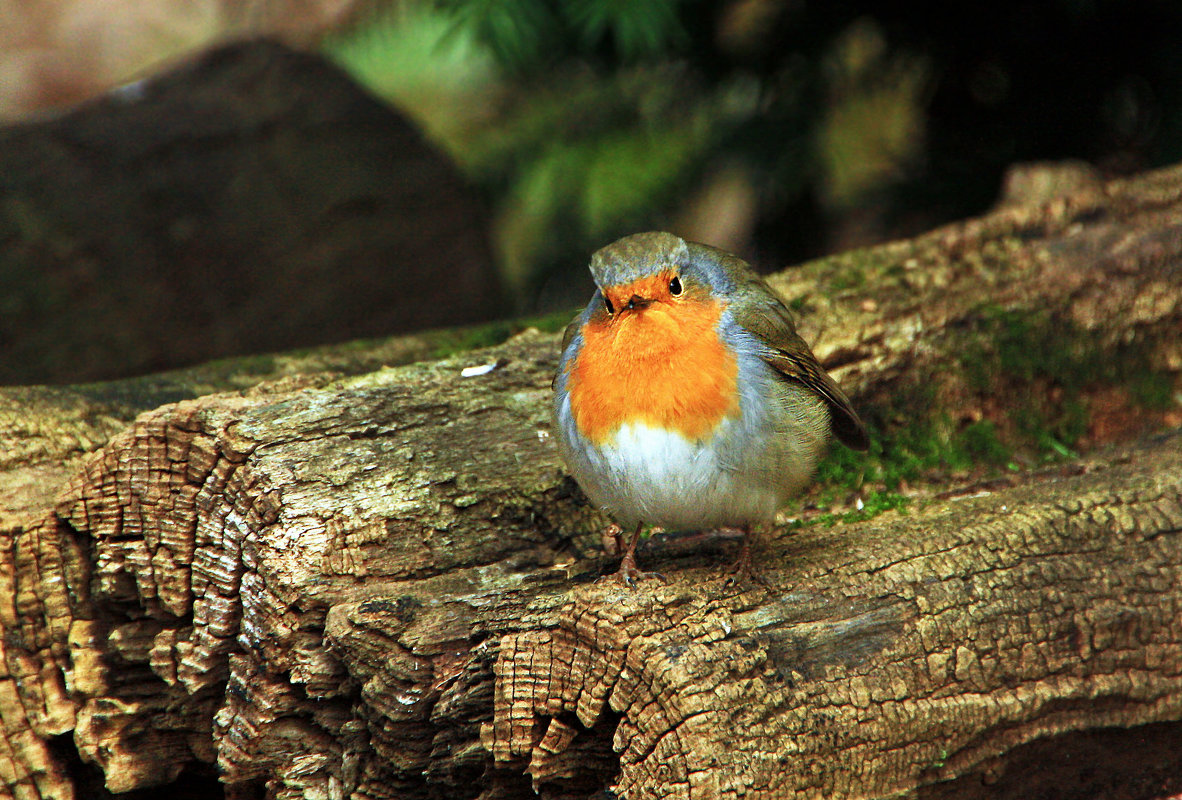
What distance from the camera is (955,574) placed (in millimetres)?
2984

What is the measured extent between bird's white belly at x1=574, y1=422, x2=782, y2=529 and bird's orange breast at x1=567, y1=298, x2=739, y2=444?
3 centimetres

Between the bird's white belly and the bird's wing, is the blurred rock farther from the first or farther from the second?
the bird's white belly

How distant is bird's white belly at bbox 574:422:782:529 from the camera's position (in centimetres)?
288

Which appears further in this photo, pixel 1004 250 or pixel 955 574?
pixel 1004 250

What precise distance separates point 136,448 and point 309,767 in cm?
100

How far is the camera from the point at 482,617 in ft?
9.26

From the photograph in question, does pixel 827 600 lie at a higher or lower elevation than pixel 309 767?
higher

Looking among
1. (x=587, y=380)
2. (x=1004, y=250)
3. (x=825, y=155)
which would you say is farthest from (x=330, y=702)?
(x=825, y=155)

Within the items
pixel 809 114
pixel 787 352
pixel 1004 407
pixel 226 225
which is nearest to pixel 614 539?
pixel 787 352

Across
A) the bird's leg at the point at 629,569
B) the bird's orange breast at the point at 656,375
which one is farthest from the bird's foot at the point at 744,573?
the bird's orange breast at the point at 656,375

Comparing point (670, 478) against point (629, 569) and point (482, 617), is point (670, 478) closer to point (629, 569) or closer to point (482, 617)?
point (629, 569)

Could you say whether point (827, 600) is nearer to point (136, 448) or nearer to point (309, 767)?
point (309, 767)

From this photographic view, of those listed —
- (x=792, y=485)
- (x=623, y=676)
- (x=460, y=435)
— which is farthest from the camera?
(x=460, y=435)

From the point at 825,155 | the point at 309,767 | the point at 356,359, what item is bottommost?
the point at 309,767
